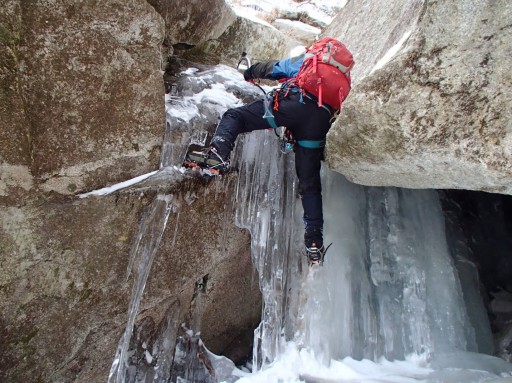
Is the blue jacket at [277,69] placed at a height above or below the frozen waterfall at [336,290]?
above

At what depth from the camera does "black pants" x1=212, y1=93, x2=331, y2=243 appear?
3.71 metres

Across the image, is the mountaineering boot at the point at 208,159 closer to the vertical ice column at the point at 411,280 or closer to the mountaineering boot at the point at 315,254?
the mountaineering boot at the point at 315,254

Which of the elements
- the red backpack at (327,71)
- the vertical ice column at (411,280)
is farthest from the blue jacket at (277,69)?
the vertical ice column at (411,280)

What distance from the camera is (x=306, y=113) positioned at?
12.3ft

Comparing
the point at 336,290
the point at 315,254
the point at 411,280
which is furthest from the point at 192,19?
the point at 411,280

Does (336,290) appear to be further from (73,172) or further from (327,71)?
(73,172)

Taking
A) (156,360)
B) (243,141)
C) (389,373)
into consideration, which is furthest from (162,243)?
(389,373)

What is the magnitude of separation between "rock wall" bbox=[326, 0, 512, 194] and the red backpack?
0.35 meters

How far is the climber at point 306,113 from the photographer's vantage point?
355 cm

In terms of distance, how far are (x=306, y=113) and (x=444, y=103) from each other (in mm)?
Answer: 1270

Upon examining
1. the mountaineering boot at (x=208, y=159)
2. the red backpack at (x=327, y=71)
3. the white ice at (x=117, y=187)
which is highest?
the red backpack at (x=327, y=71)

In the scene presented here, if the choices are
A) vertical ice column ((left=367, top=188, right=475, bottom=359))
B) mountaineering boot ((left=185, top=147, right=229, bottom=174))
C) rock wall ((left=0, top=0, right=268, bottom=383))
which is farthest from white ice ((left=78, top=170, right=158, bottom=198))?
vertical ice column ((left=367, top=188, right=475, bottom=359))

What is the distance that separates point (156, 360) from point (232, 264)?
1377 mm

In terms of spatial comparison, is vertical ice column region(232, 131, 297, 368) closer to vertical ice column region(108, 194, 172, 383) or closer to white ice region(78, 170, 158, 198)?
vertical ice column region(108, 194, 172, 383)
